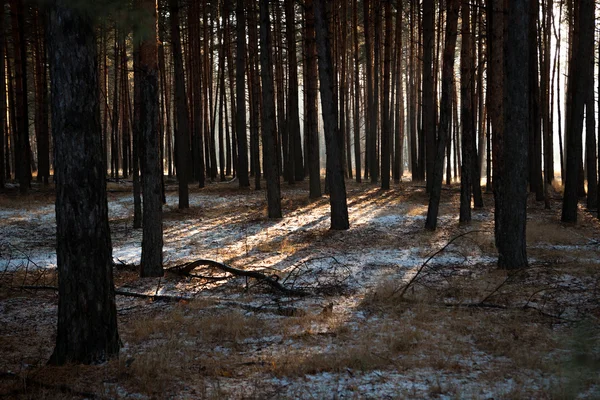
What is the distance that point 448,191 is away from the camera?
2228 centimetres

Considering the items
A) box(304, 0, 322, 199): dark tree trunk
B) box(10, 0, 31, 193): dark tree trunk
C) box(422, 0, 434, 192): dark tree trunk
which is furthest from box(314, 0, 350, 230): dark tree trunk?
box(10, 0, 31, 193): dark tree trunk

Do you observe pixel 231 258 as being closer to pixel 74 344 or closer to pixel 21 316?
pixel 21 316

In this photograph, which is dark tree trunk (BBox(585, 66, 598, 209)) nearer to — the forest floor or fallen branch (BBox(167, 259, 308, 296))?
the forest floor

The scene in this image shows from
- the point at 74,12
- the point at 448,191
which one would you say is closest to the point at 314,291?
the point at 74,12

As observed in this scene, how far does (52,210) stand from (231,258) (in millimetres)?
8646

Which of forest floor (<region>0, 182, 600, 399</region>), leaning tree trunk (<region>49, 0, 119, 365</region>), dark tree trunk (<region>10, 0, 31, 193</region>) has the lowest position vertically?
forest floor (<region>0, 182, 600, 399</region>)

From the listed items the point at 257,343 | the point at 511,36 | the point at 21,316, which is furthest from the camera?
the point at 511,36

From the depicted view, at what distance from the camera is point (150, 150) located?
8609 mm

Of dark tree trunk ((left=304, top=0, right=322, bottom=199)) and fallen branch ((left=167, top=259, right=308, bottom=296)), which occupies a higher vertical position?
dark tree trunk ((left=304, top=0, right=322, bottom=199))

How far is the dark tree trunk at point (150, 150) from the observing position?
831 centimetres

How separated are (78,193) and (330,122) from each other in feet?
30.6

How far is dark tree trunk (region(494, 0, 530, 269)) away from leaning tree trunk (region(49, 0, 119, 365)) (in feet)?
21.4

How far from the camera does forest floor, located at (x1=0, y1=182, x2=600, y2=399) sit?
438 cm

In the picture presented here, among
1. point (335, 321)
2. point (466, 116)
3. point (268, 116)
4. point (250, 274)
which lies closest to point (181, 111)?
point (268, 116)
